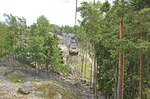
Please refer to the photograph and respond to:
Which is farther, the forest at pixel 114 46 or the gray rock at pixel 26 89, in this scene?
the gray rock at pixel 26 89

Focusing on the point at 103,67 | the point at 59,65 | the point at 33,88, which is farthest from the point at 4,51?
the point at 103,67

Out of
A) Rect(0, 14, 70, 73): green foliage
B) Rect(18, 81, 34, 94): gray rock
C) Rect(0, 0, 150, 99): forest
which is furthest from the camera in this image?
Rect(0, 14, 70, 73): green foliage

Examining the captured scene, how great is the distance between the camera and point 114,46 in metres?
6.96

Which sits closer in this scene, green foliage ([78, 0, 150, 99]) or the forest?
green foliage ([78, 0, 150, 99])

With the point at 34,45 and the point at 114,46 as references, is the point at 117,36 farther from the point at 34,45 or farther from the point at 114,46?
the point at 34,45

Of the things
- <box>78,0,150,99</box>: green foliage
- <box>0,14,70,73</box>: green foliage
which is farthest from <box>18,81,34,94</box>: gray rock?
<box>78,0,150,99</box>: green foliage

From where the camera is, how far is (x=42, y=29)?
30.1m

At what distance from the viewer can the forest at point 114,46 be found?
18.9 ft

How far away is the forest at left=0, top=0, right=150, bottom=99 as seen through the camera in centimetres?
577

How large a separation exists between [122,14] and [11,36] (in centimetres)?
2683

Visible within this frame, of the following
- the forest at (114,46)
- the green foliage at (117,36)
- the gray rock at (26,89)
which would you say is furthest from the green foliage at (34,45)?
the green foliage at (117,36)

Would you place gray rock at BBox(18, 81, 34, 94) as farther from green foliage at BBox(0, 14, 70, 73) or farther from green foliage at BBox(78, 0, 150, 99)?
green foliage at BBox(78, 0, 150, 99)

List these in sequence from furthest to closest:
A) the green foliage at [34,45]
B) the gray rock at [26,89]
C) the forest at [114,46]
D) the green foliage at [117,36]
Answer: the green foliage at [34,45] < the gray rock at [26,89] < the forest at [114,46] < the green foliage at [117,36]

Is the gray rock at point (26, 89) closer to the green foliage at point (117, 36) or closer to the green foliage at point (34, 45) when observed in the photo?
the green foliage at point (34, 45)
